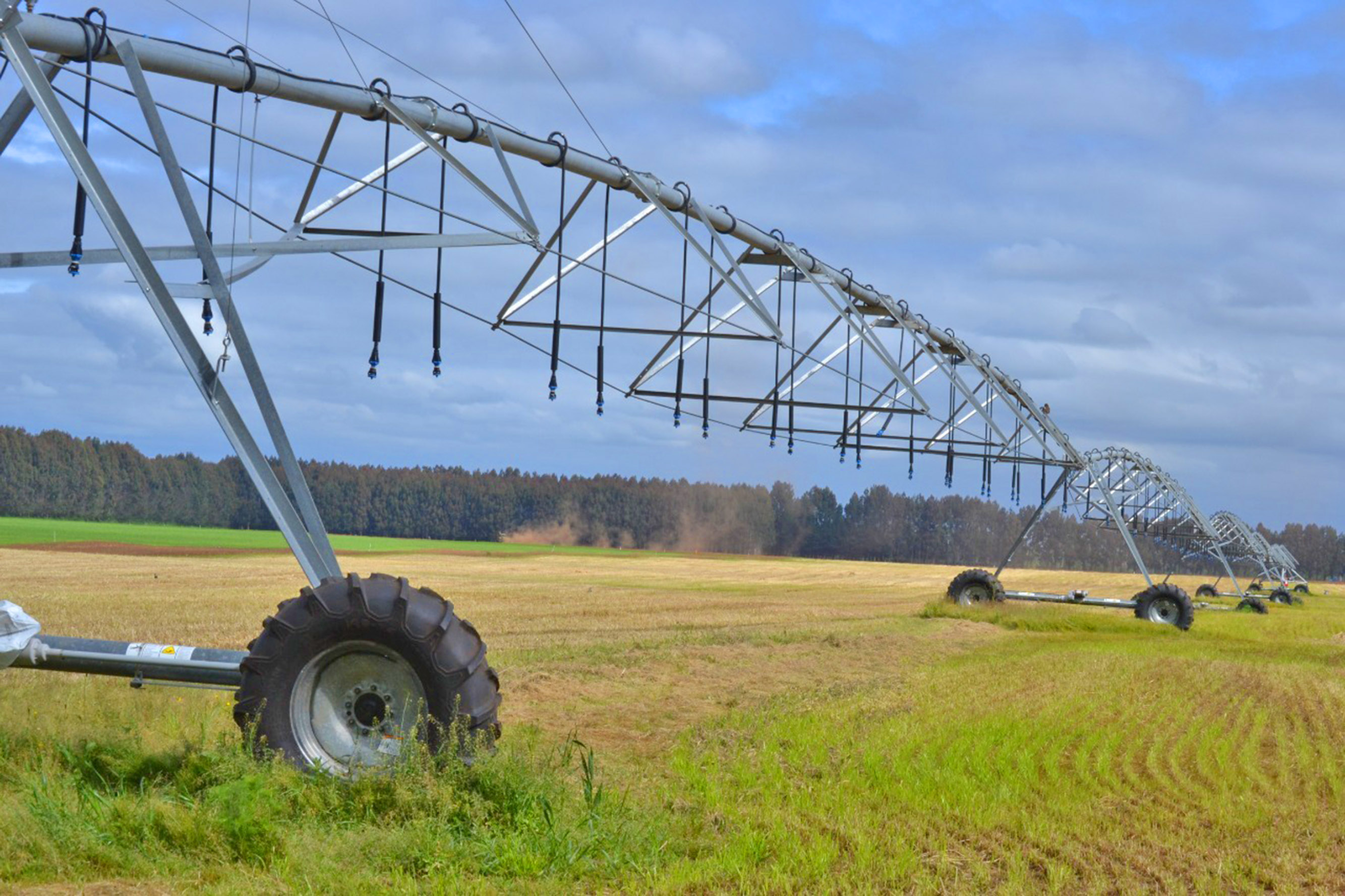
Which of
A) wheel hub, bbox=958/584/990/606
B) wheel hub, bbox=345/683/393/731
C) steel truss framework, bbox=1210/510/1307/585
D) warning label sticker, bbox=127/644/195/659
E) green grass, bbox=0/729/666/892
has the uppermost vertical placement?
steel truss framework, bbox=1210/510/1307/585

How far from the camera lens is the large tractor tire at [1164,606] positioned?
2950 centimetres

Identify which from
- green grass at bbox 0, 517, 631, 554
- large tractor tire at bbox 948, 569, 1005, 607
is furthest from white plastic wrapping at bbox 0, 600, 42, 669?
green grass at bbox 0, 517, 631, 554

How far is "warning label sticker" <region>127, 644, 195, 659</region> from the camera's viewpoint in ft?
28.8

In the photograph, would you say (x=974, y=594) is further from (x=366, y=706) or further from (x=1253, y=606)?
(x=366, y=706)

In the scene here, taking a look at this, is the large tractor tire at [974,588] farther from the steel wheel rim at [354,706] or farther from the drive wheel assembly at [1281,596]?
the drive wheel assembly at [1281,596]

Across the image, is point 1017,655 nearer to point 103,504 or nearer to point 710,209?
point 710,209

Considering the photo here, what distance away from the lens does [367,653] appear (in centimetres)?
833

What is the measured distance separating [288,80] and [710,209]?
7.12 m

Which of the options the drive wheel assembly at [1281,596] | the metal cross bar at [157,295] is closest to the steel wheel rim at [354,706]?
the metal cross bar at [157,295]

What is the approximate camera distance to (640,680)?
1502 centimetres

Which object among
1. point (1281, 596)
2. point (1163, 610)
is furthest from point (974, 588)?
point (1281, 596)

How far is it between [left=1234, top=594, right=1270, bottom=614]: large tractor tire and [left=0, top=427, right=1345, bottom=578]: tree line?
173 feet

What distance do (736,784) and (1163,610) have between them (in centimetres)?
2312

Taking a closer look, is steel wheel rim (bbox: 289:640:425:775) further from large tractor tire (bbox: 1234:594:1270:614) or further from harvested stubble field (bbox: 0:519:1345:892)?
large tractor tire (bbox: 1234:594:1270:614)
